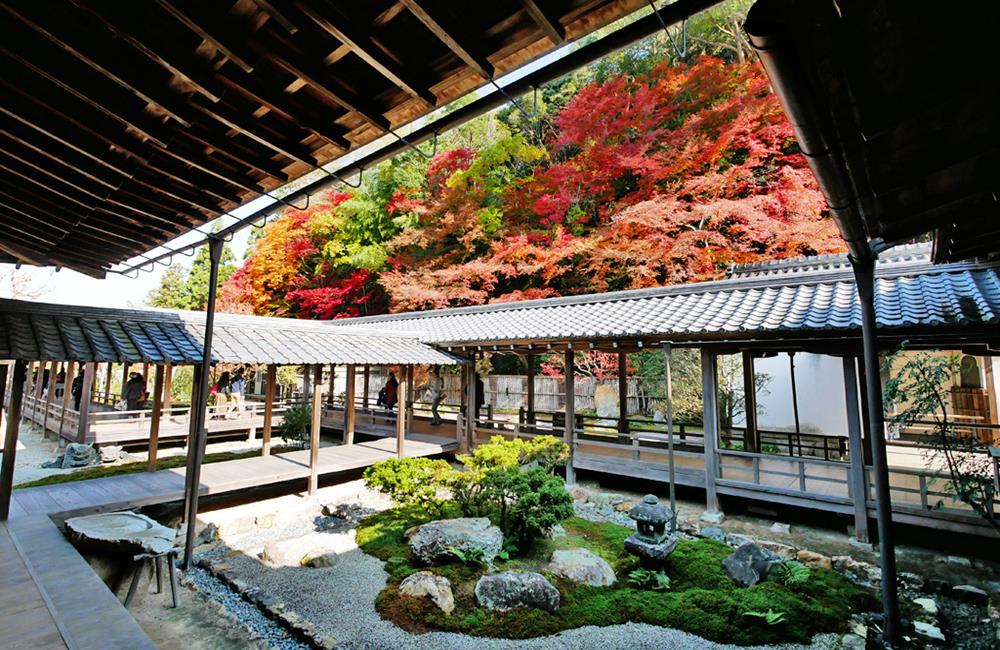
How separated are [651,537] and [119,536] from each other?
5554 mm

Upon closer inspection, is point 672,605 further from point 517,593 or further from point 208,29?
point 208,29

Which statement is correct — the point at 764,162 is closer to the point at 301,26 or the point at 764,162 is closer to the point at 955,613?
the point at 955,613

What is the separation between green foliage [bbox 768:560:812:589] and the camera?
486cm

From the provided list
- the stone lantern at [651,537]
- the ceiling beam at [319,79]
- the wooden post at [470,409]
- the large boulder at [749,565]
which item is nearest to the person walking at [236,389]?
the wooden post at [470,409]

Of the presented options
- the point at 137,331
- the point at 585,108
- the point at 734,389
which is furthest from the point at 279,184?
the point at 585,108

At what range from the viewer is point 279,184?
130 inches

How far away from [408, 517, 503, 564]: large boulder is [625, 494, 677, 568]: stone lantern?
168 centimetres

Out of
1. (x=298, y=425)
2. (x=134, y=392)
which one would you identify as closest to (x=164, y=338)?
(x=298, y=425)

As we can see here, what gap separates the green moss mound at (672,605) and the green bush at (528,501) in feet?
1.30

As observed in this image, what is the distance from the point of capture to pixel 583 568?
5.25 metres

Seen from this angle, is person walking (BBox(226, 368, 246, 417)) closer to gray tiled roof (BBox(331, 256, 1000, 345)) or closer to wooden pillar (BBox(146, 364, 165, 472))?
wooden pillar (BBox(146, 364, 165, 472))

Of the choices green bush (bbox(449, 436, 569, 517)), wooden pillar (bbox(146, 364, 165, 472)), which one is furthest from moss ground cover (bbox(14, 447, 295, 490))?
green bush (bbox(449, 436, 569, 517))

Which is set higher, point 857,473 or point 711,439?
point 711,439

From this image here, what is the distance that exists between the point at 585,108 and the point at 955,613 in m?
15.1
